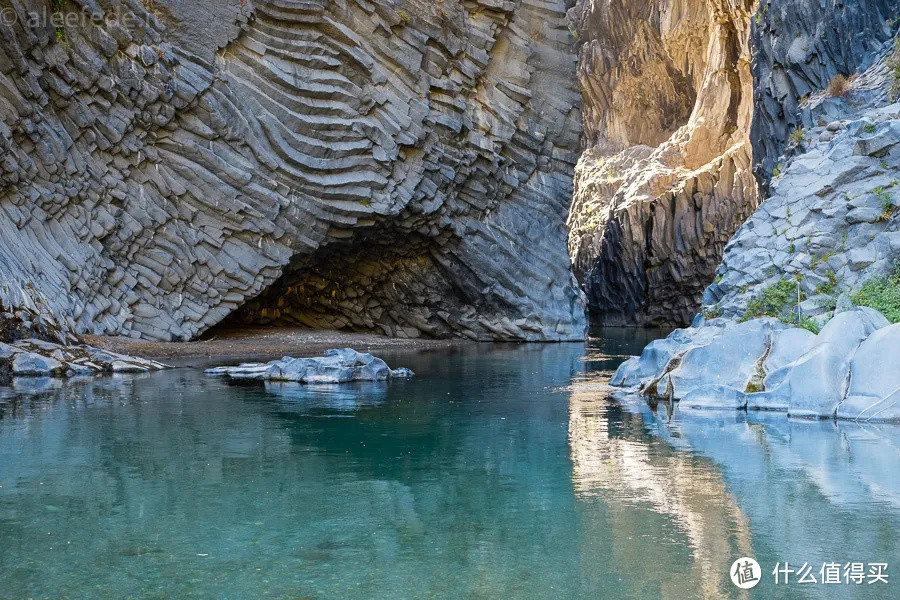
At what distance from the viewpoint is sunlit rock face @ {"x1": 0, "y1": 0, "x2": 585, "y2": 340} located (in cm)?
2305

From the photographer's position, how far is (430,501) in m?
6.80

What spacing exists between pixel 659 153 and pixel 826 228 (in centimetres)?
3786

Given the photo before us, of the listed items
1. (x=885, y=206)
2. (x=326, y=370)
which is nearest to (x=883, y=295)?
(x=885, y=206)

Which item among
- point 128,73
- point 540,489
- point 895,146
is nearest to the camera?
point 540,489

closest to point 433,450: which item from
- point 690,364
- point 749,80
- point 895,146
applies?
point 690,364

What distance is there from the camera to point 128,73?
23.7 meters

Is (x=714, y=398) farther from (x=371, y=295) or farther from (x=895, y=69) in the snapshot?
(x=371, y=295)

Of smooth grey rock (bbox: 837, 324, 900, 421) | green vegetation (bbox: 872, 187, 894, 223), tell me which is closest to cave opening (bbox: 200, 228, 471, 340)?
green vegetation (bbox: 872, 187, 894, 223)

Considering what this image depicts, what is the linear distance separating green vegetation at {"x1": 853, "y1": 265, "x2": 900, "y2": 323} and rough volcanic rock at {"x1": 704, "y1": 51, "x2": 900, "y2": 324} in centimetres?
20

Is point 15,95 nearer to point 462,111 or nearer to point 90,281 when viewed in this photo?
point 90,281

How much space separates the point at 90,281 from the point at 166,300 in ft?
8.84

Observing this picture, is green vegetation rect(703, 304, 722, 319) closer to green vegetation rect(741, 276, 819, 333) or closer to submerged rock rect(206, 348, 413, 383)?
green vegetation rect(741, 276, 819, 333)

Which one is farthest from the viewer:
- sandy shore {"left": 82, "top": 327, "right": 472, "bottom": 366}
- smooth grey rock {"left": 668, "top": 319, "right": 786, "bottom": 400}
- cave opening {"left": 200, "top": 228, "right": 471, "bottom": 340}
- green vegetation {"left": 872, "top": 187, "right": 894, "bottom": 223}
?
cave opening {"left": 200, "top": 228, "right": 471, "bottom": 340}

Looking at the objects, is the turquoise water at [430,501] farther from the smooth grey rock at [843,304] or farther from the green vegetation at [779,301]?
the green vegetation at [779,301]
